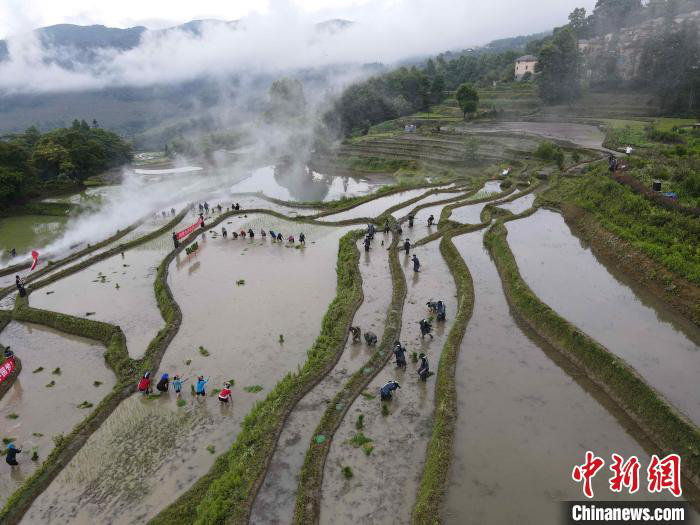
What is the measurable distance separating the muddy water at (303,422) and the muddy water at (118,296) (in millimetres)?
7083

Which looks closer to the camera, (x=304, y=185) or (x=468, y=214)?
(x=468, y=214)

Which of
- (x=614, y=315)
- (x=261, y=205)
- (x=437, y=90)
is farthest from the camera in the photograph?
(x=437, y=90)

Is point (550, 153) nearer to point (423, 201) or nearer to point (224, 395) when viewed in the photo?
point (423, 201)

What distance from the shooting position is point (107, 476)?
10234 mm

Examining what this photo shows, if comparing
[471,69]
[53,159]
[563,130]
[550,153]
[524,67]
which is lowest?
[550,153]

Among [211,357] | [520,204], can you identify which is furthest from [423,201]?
[211,357]

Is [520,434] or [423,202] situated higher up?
[423,202]

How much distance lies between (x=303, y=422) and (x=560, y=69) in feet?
192

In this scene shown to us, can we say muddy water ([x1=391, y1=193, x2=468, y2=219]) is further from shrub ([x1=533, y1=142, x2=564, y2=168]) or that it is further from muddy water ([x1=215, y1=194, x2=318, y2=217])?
shrub ([x1=533, y1=142, x2=564, y2=168])

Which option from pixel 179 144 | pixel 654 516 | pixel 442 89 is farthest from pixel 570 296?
pixel 179 144

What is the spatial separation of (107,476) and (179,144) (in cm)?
7073

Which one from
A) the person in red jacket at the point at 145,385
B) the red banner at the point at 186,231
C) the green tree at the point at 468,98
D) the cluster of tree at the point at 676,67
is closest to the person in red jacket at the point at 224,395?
the person in red jacket at the point at 145,385

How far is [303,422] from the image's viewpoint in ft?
36.4

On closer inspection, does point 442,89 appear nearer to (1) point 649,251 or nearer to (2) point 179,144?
(2) point 179,144
